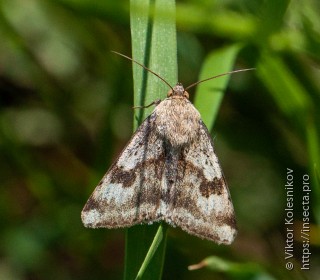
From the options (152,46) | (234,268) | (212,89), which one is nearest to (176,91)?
(212,89)

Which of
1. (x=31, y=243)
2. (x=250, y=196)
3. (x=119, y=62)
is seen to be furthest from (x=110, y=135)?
(x=250, y=196)

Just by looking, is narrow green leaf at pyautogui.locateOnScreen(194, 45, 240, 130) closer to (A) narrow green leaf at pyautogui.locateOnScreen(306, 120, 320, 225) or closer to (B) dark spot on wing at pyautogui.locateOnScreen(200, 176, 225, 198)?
(B) dark spot on wing at pyautogui.locateOnScreen(200, 176, 225, 198)

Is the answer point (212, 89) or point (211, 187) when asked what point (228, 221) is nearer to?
point (211, 187)

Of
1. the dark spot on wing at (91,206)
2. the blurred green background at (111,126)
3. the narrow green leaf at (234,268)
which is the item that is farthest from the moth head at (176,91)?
the narrow green leaf at (234,268)

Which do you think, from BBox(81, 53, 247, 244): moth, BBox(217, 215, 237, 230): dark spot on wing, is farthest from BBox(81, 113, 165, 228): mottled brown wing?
BBox(217, 215, 237, 230): dark spot on wing

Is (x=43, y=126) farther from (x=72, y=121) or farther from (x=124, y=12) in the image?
(x=124, y=12)
